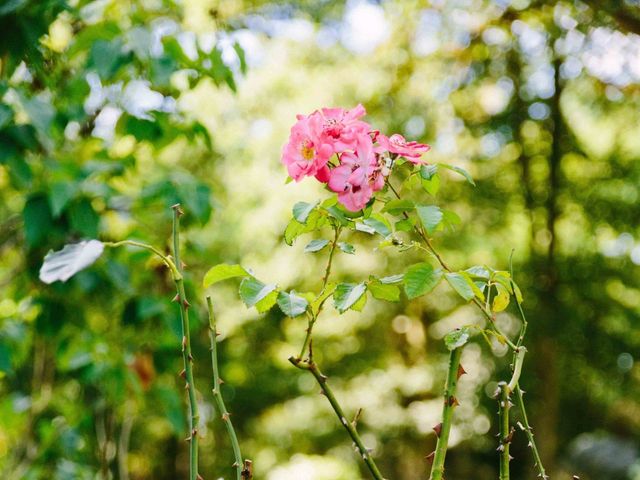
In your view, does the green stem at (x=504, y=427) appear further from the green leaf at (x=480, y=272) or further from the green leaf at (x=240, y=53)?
the green leaf at (x=240, y=53)

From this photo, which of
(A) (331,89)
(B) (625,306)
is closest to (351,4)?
(A) (331,89)

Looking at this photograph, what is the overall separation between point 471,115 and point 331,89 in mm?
1108

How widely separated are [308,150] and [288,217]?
447cm

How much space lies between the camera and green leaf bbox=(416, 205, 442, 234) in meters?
0.70

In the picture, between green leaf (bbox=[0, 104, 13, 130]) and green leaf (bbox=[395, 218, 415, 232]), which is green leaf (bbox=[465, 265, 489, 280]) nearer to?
green leaf (bbox=[395, 218, 415, 232])

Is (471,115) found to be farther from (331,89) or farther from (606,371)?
(606,371)

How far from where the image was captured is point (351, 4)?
371 cm

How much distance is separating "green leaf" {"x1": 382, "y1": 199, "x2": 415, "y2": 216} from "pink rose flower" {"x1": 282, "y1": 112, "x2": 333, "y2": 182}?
7 cm

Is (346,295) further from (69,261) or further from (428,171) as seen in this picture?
(69,261)

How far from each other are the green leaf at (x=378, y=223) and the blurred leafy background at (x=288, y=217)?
0.77 meters

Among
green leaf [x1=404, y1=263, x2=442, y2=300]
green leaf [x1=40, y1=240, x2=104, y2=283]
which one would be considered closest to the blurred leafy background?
green leaf [x1=40, y1=240, x2=104, y2=283]

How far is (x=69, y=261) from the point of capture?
686 mm

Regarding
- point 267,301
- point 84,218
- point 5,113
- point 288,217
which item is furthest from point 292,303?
point 288,217

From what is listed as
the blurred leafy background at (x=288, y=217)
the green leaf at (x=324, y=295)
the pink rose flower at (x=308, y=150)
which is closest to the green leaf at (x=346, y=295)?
the green leaf at (x=324, y=295)
